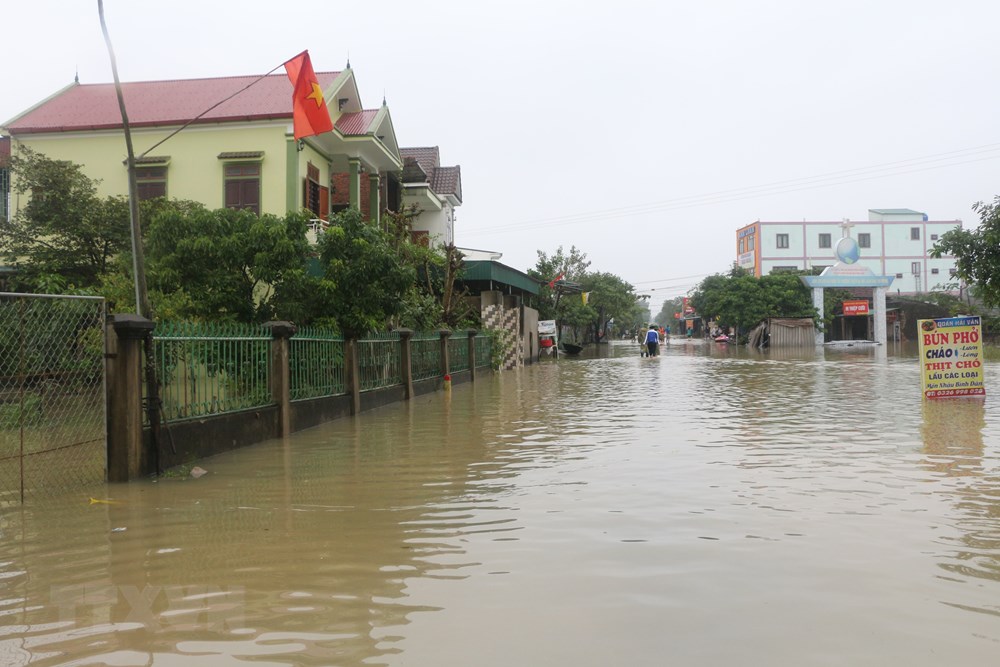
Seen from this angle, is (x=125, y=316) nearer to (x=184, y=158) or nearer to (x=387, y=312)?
(x=387, y=312)

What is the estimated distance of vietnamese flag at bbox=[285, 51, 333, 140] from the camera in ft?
46.1

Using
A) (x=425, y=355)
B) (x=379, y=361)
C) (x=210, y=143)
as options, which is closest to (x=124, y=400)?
(x=379, y=361)

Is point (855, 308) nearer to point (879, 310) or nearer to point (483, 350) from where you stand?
point (879, 310)

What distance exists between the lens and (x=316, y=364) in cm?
1252

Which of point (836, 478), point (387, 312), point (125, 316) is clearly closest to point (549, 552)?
point (836, 478)

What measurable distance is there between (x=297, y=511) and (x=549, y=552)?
7.82 ft

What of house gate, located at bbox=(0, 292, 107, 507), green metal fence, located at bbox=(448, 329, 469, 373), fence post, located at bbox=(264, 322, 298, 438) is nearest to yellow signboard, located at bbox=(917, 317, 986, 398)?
fence post, located at bbox=(264, 322, 298, 438)

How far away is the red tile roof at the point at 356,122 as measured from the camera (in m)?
22.9

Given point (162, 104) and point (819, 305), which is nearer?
point (162, 104)

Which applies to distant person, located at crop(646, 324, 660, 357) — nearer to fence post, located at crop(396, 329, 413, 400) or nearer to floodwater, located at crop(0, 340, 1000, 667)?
fence post, located at crop(396, 329, 413, 400)

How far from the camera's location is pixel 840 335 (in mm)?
63906

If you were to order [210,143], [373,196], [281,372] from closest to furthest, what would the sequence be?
[281,372] < [210,143] < [373,196]

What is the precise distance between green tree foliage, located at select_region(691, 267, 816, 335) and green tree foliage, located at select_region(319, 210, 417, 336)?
46560mm

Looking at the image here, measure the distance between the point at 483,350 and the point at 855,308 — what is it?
146ft
